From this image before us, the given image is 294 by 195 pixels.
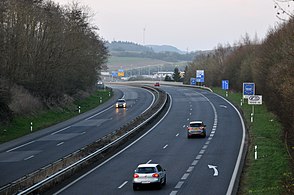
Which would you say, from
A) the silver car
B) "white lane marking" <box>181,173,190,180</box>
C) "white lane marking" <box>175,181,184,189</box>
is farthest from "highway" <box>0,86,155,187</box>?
"white lane marking" <box>181,173,190,180</box>

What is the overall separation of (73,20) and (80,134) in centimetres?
4034

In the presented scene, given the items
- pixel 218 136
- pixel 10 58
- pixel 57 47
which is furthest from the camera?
pixel 57 47

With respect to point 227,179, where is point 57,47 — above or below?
above

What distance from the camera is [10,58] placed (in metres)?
57.2

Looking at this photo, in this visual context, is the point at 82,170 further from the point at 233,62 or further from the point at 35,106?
the point at 233,62

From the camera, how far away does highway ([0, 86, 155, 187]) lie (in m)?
32.2

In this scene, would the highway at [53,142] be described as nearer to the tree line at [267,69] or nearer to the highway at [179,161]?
the highway at [179,161]

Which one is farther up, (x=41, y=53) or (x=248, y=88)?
(x=41, y=53)

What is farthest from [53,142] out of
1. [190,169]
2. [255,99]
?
[255,99]

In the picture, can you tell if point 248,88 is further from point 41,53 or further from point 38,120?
point 41,53

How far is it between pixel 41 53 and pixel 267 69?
2690 centimetres

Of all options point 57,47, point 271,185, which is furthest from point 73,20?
point 271,185

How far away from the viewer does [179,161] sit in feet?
106

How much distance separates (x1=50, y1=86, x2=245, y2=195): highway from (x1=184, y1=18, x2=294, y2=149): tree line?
12.8ft
